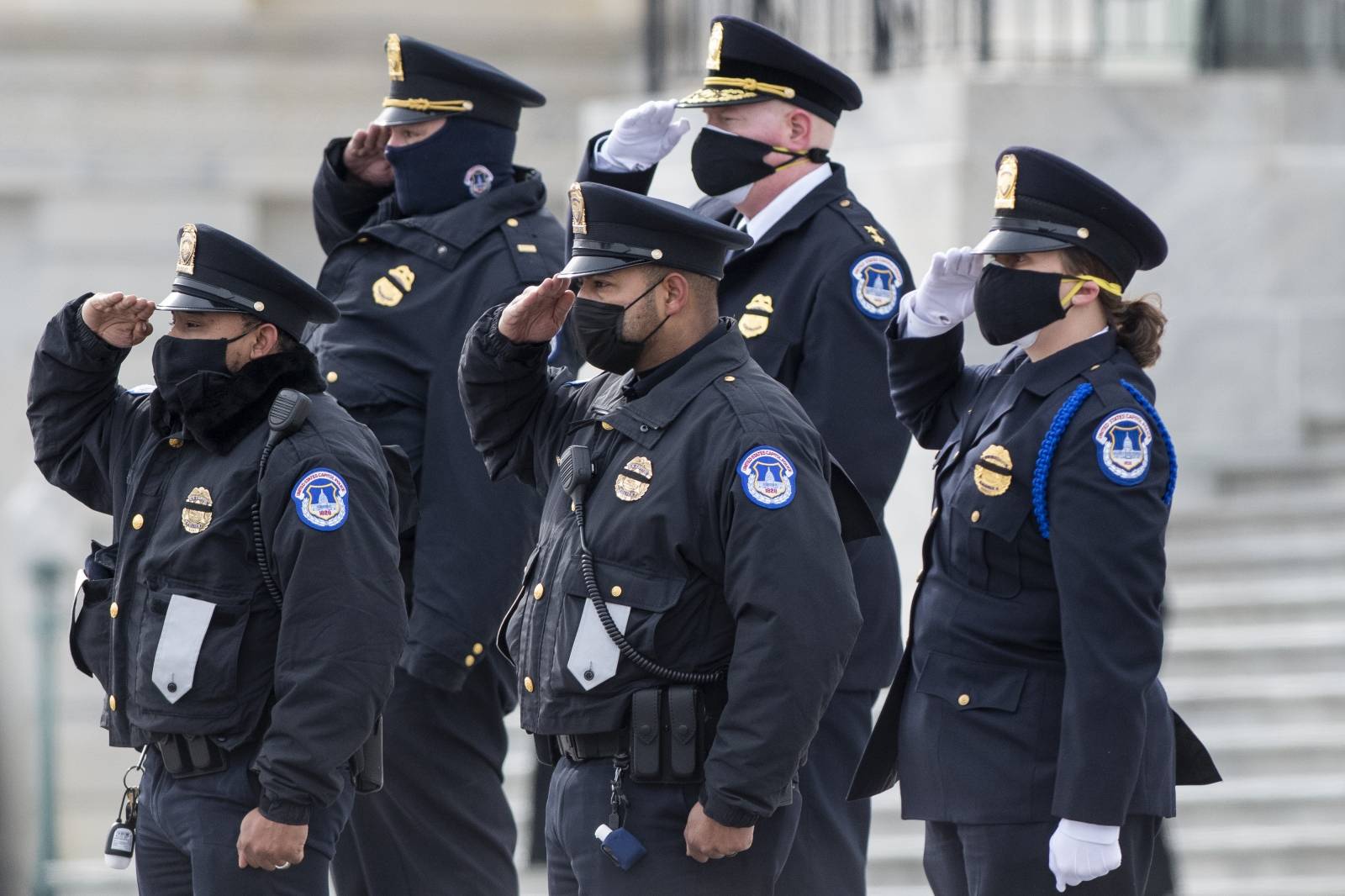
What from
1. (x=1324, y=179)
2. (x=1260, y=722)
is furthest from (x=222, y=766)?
(x=1324, y=179)

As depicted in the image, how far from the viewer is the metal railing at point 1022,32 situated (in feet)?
31.9

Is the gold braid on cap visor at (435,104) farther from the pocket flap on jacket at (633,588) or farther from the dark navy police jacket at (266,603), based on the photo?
the pocket flap on jacket at (633,588)

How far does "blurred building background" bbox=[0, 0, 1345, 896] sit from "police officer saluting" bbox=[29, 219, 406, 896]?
404 centimetres

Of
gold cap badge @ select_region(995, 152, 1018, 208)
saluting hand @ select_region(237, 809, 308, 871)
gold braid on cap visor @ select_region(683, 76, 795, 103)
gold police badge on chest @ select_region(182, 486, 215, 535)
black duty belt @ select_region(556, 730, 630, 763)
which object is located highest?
gold braid on cap visor @ select_region(683, 76, 795, 103)

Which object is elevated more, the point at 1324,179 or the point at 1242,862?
the point at 1324,179

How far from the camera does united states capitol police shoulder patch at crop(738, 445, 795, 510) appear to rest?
4.19 m

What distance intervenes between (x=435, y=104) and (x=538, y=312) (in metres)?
1.48

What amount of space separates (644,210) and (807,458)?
59 centimetres

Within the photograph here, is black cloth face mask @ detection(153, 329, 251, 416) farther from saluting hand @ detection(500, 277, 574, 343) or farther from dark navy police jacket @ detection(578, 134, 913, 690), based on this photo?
dark navy police jacket @ detection(578, 134, 913, 690)

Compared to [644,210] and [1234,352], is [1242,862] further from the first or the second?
[644,210]

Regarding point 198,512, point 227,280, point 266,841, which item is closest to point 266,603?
point 198,512

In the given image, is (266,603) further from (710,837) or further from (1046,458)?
(1046,458)

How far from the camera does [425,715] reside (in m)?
5.57

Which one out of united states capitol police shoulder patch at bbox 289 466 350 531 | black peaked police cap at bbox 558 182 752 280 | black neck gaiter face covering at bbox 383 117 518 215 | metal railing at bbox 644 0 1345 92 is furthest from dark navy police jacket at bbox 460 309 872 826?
metal railing at bbox 644 0 1345 92
